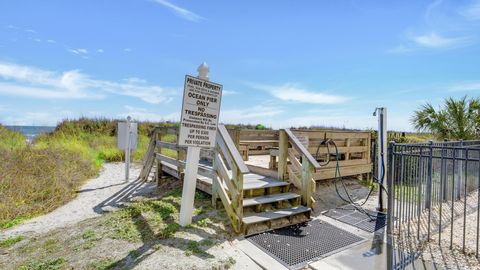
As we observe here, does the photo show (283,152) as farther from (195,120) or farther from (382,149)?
(195,120)

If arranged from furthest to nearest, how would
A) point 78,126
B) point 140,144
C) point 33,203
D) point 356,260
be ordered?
point 78,126
point 140,144
point 33,203
point 356,260

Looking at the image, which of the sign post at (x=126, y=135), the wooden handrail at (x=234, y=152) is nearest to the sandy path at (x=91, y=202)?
the sign post at (x=126, y=135)

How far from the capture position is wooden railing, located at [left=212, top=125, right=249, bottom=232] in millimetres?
4012

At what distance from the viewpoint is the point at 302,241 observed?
3873 mm

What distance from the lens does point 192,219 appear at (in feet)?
14.1

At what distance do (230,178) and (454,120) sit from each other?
9.43 metres

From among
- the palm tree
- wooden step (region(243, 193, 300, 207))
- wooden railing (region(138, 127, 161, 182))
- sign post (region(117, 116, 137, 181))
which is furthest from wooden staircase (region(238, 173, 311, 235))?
the palm tree

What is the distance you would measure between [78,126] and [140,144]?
6107mm

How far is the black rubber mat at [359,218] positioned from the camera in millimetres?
4520

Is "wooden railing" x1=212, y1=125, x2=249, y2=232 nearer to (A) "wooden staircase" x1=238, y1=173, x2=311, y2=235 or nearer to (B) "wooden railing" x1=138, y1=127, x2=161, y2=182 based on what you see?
(A) "wooden staircase" x1=238, y1=173, x2=311, y2=235

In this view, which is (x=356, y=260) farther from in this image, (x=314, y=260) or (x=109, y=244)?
(x=109, y=244)

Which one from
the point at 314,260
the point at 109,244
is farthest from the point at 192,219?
the point at 314,260

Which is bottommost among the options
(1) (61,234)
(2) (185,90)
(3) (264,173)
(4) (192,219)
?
(1) (61,234)

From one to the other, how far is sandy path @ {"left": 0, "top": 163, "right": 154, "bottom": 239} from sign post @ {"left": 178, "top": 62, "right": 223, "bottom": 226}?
2.43 meters
